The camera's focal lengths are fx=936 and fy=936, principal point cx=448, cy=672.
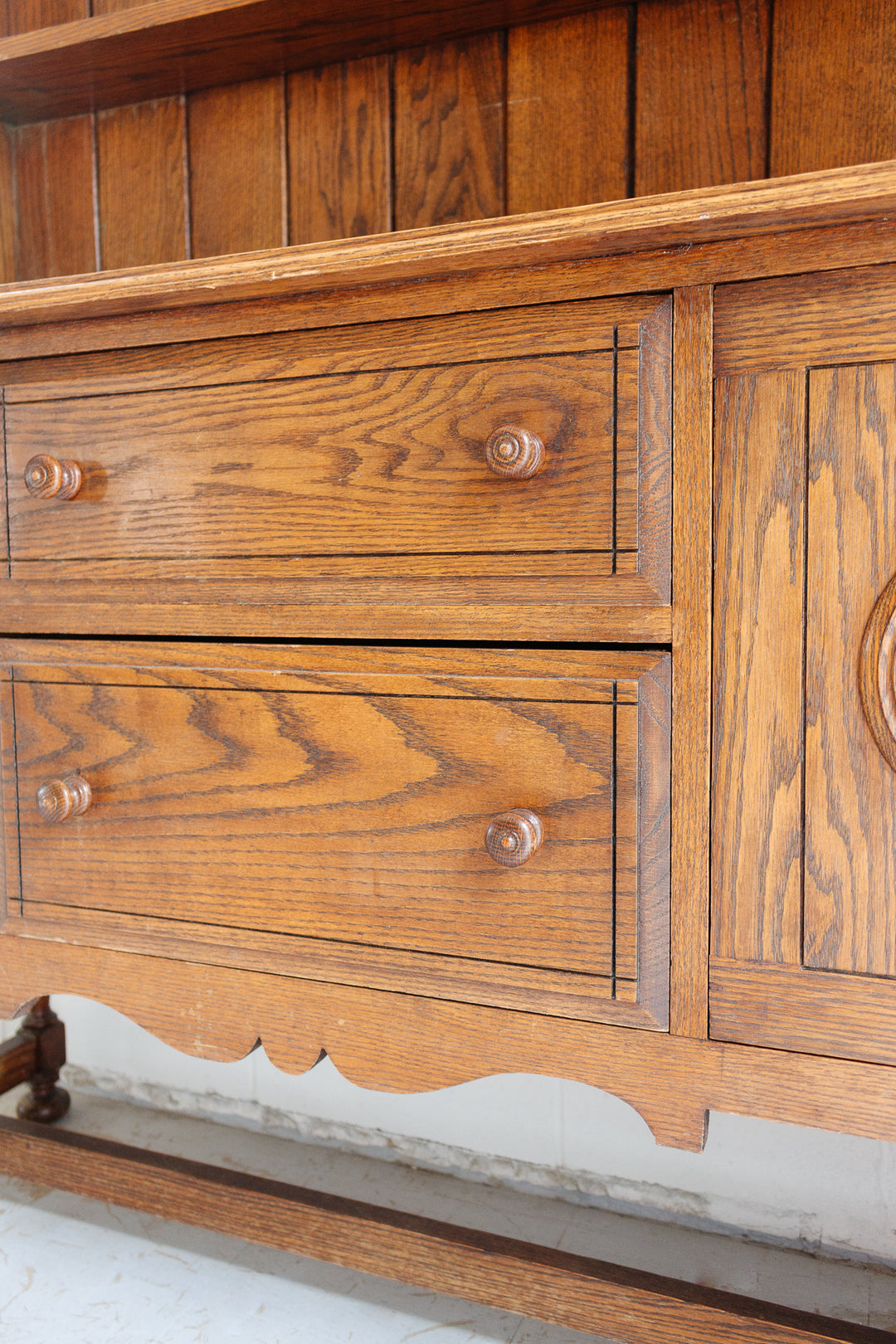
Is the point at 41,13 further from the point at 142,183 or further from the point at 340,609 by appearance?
the point at 340,609

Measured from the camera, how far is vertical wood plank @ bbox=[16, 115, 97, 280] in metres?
1.07

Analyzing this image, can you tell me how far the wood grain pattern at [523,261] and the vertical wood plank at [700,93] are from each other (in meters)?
0.39

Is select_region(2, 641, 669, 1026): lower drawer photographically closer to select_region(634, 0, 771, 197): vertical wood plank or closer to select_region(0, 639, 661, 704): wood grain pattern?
select_region(0, 639, 661, 704): wood grain pattern

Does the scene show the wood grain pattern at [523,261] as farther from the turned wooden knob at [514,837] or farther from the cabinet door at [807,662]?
the turned wooden knob at [514,837]

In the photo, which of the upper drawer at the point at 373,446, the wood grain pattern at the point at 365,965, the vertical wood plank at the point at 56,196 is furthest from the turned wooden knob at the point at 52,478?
the vertical wood plank at the point at 56,196

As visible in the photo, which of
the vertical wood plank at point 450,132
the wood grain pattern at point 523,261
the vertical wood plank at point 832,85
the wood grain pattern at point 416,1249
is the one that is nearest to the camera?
the wood grain pattern at point 523,261

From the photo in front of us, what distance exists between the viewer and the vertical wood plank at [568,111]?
85 cm

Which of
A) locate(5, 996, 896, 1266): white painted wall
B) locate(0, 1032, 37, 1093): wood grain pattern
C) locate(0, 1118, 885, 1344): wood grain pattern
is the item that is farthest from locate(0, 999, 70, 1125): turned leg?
locate(0, 1118, 885, 1344): wood grain pattern

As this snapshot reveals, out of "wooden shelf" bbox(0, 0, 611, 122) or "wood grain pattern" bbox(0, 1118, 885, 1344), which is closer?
"wood grain pattern" bbox(0, 1118, 885, 1344)

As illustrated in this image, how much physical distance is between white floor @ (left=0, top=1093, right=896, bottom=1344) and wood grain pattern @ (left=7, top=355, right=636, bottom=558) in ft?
2.18

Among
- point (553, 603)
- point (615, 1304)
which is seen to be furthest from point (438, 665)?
point (615, 1304)

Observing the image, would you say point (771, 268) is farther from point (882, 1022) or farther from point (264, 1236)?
point (264, 1236)

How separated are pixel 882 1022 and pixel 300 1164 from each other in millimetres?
813

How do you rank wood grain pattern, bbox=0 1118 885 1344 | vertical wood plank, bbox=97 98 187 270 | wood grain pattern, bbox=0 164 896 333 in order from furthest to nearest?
vertical wood plank, bbox=97 98 187 270 < wood grain pattern, bbox=0 1118 885 1344 < wood grain pattern, bbox=0 164 896 333
